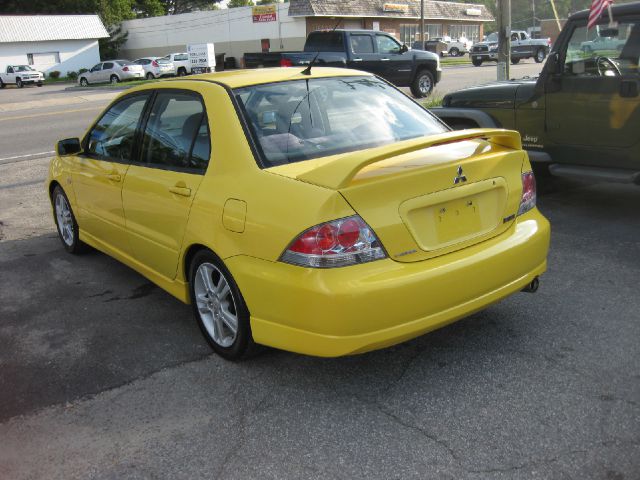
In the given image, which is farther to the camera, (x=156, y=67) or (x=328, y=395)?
(x=156, y=67)

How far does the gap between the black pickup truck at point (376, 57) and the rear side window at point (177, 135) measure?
1569 cm

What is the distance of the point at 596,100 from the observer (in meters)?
6.31

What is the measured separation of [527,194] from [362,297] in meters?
1.46

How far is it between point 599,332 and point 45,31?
6041 cm

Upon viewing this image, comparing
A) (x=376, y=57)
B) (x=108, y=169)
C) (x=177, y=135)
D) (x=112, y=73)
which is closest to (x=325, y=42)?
(x=376, y=57)

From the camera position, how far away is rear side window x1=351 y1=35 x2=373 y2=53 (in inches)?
805

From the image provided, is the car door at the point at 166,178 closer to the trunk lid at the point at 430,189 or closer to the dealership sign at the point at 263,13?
the trunk lid at the point at 430,189

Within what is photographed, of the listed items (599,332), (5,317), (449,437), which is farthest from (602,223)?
(5,317)

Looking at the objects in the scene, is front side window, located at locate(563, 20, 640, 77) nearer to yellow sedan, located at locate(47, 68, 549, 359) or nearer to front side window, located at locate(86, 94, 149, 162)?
yellow sedan, located at locate(47, 68, 549, 359)

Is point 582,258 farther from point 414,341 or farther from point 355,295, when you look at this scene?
point 355,295

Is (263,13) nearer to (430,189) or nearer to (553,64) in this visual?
(553,64)

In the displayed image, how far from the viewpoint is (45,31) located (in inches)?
2207

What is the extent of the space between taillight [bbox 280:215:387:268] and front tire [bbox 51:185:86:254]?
340 centimetres

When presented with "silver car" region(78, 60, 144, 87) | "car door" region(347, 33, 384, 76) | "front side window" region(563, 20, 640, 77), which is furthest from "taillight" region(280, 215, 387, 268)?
"silver car" region(78, 60, 144, 87)
